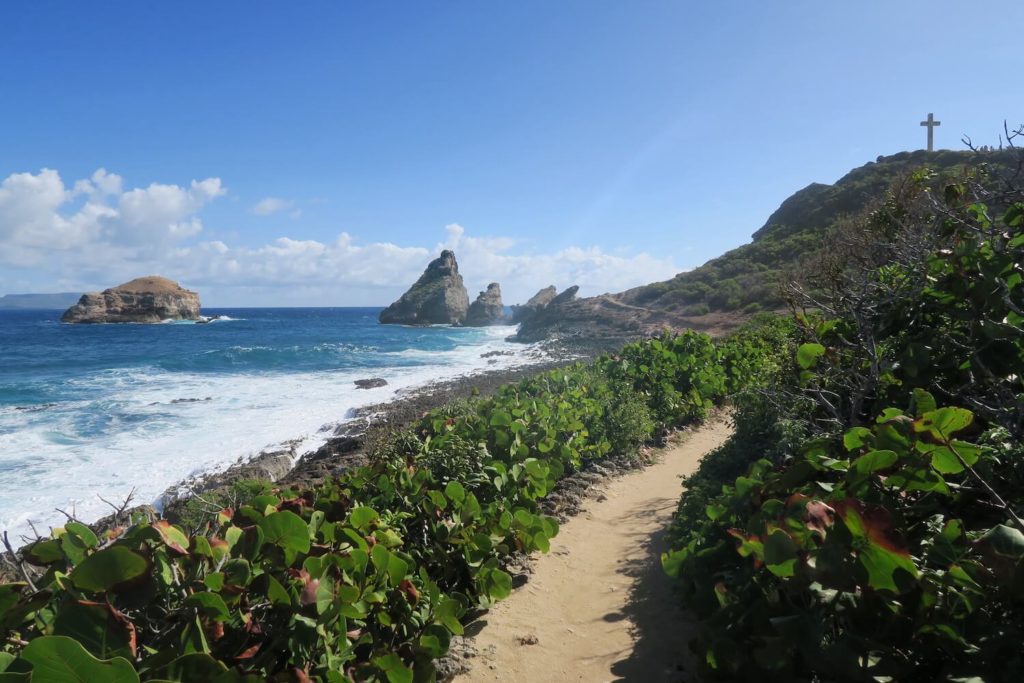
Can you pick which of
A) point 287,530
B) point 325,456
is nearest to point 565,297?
point 325,456

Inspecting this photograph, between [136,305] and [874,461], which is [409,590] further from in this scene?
[136,305]

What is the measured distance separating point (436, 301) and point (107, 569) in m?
75.8

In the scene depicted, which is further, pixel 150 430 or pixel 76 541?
pixel 150 430

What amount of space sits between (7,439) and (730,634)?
18.2 meters

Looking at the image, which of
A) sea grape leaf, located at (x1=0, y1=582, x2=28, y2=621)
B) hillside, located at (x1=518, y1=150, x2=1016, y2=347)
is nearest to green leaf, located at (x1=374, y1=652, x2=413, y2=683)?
sea grape leaf, located at (x1=0, y1=582, x2=28, y2=621)

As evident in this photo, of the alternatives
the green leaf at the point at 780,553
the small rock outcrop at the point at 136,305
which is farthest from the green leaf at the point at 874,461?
the small rock outcrop at the point at 136,305

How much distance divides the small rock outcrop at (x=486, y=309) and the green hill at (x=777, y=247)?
29.1 metres

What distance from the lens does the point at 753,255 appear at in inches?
1654

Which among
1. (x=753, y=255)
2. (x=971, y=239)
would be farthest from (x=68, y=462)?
(x=753, y=255)

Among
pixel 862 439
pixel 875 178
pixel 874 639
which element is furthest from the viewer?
pixel 875 178

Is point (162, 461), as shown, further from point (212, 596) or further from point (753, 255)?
point (753, 255)

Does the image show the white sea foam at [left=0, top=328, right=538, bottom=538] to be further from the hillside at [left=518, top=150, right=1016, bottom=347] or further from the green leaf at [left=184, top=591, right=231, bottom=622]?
the hillside at [left=518, top=150, right=1016, bottom=347]

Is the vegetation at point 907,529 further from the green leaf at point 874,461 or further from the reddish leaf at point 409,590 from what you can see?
the reddish leaf at point 409,590

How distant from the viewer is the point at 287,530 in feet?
7.42
